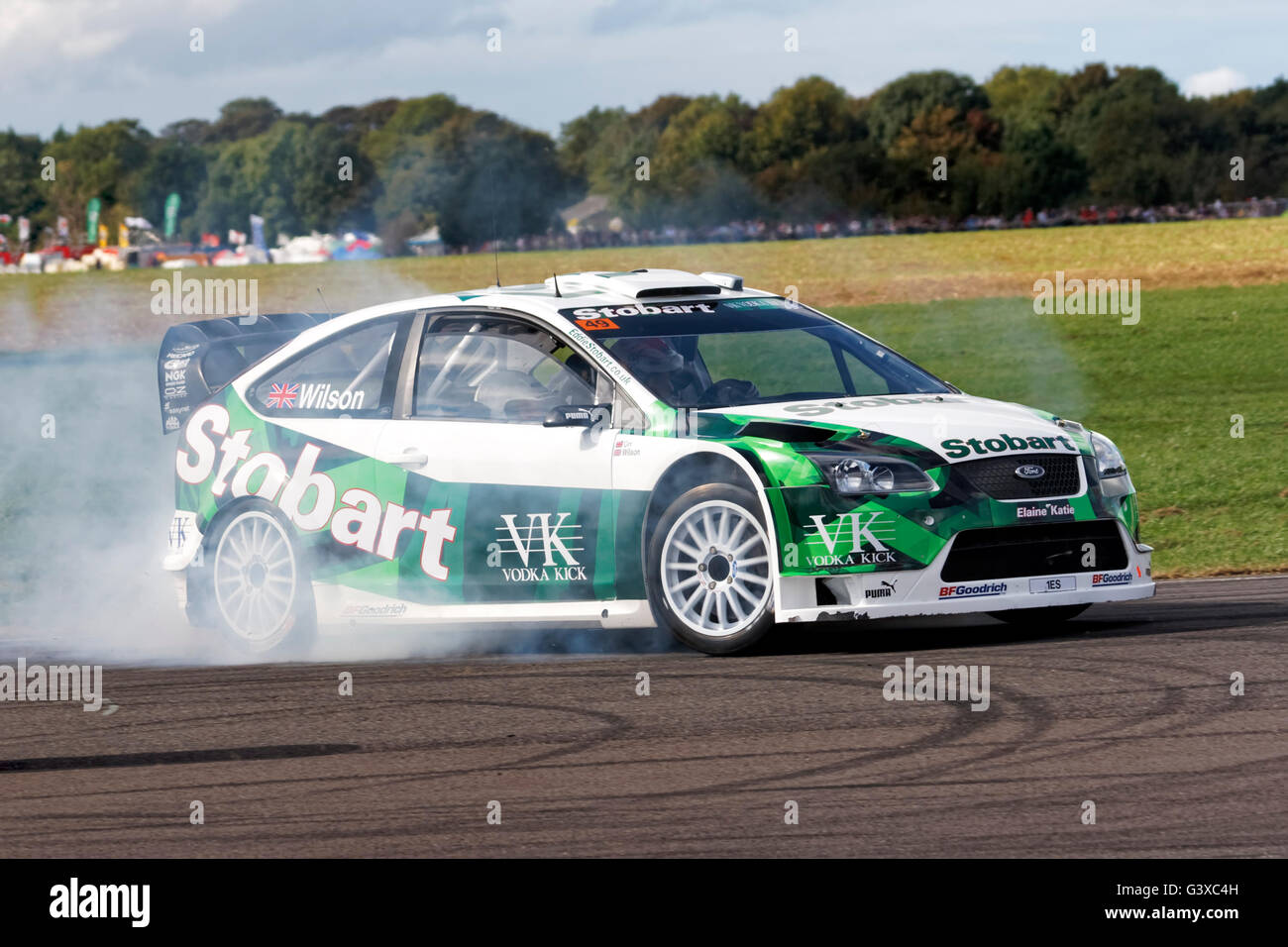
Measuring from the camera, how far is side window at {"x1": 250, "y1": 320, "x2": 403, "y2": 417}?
9297 millimetres

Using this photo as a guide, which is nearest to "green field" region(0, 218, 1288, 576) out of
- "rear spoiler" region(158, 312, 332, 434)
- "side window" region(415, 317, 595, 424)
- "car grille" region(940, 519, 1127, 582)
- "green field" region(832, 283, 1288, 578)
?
"green field" region(832, 283, 1288, 578)

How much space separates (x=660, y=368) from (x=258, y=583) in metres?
2.25

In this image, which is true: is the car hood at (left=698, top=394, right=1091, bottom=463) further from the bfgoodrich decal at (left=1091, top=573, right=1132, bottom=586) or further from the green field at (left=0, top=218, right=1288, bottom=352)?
the green field at (left=0, top=218, right=1288, bottom=352)

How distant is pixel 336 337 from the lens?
961 centimetres

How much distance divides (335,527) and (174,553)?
1.09 meters

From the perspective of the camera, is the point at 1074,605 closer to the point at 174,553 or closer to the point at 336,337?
the point at 336,337

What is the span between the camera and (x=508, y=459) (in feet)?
28.5

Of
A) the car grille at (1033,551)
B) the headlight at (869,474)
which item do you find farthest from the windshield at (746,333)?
the car grille at (1033,551)

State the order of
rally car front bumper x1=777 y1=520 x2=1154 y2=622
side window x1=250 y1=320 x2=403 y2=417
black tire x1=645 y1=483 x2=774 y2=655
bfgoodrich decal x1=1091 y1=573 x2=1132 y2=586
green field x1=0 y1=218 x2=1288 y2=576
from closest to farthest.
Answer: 1. rally car front bumper x1=777 y1=520 x2=1154 y2=622
2. black tire x1=645 y1=483 x2=774 y2=655
3. bfgoodrich decal x1=1091 y1=573 x2=1132 y2=586
4. side window x1=250 y1=320 x2=403 y2=417
5. green field x1=0 y1=218 x2=1288 y2=576

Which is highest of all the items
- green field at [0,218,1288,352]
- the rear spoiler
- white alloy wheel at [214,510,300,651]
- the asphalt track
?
green field at [0,218,1288,352]

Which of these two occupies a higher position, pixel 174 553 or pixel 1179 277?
pixel 1179 277

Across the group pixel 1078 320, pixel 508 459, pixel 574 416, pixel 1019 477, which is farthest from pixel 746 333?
pixel 1078 320

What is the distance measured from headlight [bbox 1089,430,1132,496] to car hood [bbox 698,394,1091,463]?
0.09 metres
